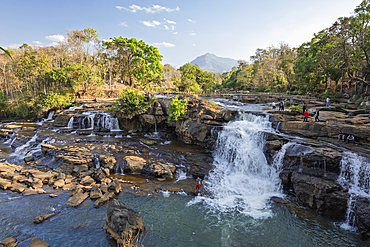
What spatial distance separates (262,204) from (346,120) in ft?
35.6

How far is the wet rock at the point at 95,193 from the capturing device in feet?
38.0

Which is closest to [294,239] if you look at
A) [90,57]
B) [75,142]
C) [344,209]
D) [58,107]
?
[344,209]

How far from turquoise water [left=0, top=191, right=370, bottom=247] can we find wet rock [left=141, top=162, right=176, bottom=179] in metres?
2.85

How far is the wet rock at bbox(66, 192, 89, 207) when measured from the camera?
36.0 ft

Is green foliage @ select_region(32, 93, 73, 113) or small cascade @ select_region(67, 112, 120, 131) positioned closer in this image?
small cascade @ select_region(67, 112, 120, 131)

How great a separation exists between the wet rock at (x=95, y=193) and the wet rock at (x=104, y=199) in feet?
0.95

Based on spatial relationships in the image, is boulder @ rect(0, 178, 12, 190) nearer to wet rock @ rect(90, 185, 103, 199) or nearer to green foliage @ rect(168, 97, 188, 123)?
wet rock @ rect(90, 185, 103, 199)

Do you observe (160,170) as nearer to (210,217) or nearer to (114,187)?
(114,187)

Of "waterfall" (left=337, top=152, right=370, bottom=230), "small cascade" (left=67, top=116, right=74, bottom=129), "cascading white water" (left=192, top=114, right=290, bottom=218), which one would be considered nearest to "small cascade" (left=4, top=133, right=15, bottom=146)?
"small cascade" (left=67, top=116, right=74, bottom=129)

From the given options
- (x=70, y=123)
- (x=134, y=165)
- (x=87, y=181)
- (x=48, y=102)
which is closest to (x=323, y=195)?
(x=134, y=165)

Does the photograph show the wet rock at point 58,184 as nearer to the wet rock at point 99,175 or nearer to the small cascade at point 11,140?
the wet rock at point 99,175

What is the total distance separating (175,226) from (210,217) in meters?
2.04

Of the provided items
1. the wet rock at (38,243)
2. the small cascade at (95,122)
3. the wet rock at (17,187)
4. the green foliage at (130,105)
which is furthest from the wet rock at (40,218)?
the small cascade at (95,122)

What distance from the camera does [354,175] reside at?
11.3 m
